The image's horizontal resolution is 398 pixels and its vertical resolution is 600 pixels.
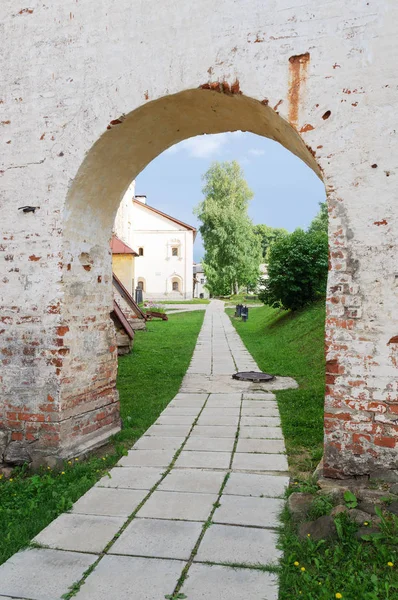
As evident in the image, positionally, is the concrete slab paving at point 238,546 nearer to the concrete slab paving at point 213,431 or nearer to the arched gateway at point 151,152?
the arched gateway at point 151,152

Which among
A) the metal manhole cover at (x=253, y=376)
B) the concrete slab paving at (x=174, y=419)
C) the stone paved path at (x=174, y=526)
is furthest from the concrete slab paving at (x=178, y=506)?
Result: the metal manhole cover at (x=253, y=376)

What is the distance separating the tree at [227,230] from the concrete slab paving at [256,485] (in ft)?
111

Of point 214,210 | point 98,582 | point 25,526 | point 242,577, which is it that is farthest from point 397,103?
point 214,210

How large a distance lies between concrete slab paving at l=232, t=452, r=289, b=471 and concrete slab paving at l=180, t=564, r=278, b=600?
1555 mm

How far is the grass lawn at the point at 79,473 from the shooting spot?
10.8 feet

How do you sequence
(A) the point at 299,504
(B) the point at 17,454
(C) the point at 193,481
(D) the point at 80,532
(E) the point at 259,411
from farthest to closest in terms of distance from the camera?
(E) the point at 259,411 → (B) the point at 17,454 → (C) the point at 193,481 → (A) the point at 299,504 → (D) the point at 80,532

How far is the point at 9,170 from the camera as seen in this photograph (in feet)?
14.9

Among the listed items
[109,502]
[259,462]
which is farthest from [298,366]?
[109,502]

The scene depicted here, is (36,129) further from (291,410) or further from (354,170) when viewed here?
(291,410)

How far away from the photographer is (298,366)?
922 centimetres

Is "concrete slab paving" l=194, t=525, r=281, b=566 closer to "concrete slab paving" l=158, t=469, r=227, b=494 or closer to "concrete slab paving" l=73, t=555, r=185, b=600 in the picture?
"concrete slab paving" l=73, t=555, r=185, b=600

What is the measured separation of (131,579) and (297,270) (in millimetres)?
12275

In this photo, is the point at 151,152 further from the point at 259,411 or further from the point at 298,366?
the point at 298,366

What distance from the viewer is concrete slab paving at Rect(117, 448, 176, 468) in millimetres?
4332
